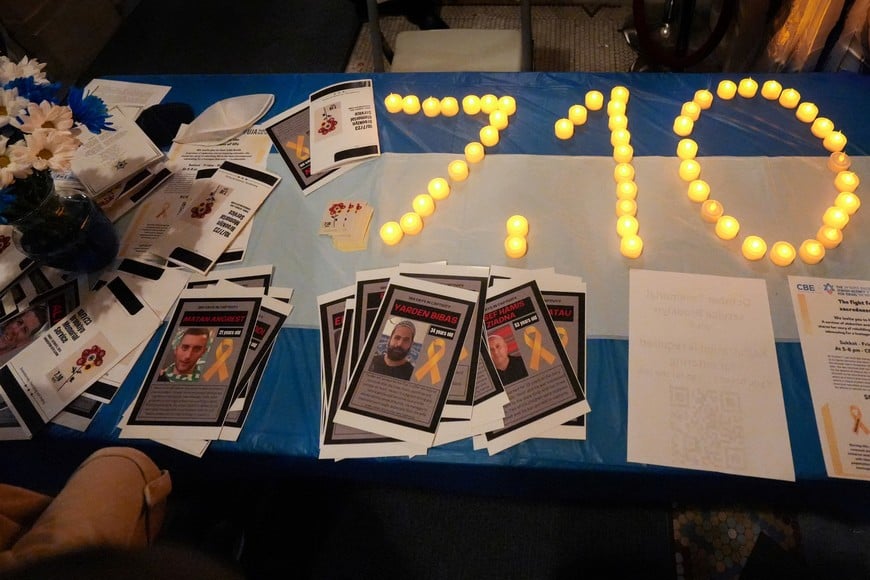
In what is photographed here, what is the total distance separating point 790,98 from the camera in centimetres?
114

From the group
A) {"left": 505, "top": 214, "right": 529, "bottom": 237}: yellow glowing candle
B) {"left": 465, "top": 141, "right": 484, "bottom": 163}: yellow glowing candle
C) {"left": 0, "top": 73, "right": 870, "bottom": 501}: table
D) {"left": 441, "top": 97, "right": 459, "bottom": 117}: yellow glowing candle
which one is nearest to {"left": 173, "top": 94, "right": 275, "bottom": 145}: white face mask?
{"left": 0, "top": 73, "right": 870, "bottom": 501}: table

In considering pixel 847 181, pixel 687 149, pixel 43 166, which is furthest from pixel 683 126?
pixel 43 166

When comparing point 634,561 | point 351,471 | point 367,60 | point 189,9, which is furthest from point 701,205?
point 189,9

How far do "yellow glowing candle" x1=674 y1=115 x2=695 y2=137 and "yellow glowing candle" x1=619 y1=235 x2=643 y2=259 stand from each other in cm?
33

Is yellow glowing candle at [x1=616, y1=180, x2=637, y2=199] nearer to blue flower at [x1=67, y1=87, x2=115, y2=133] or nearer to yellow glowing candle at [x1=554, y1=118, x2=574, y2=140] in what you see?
yellow glowing candle at [x1=554, y1=118, x2=574, y2=140]

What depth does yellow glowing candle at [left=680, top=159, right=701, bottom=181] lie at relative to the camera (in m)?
1.04

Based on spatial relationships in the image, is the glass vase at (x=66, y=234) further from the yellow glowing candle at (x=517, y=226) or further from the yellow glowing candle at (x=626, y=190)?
the yellow glowing candle at (x=626, y=190)

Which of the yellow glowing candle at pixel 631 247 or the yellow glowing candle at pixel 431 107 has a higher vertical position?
the yellow glowing candle at pixel 431 107

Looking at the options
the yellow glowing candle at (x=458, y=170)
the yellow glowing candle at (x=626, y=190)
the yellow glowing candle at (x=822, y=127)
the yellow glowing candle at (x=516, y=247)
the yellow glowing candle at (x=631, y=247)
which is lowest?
the yellow glowing candle at (x=516, y=247)

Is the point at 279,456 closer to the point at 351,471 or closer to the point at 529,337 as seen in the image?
the point at 351,471

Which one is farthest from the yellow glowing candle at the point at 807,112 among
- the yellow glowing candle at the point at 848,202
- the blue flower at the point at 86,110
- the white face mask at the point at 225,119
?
the blue flower at the point at 86,110

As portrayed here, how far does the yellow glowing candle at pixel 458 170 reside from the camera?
1112 millimetres

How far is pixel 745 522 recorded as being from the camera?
3.57 feet

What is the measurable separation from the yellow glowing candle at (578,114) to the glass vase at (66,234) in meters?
1.01
